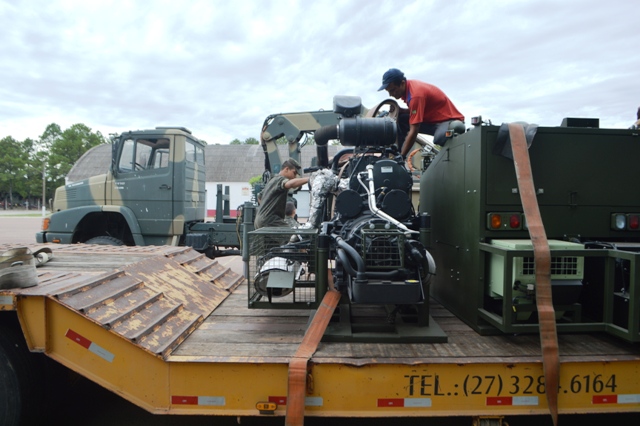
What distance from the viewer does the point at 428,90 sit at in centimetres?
393

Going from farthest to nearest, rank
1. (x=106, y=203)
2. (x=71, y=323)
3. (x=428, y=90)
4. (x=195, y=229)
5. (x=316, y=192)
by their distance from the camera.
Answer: (x=195, y=229), (x=106, y=203), (x=428, y=90), (x=316, y=192), (x=71, y=323)

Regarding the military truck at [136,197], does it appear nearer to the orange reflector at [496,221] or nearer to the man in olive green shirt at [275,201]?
the man in olive green shirt at [275,201]

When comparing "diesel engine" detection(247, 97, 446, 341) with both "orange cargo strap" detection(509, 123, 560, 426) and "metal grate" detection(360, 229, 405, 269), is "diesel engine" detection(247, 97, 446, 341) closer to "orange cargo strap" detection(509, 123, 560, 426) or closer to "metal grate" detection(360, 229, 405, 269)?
"metal grate" detection(360, 229, 405, 269)

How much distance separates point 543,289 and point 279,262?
184 cm

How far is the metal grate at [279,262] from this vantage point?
3145 millimetres

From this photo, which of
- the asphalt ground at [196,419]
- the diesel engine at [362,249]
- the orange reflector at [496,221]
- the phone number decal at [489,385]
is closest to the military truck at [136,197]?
the asphalt ground at [196,419]

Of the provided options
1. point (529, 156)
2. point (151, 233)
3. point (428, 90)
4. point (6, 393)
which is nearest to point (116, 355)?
point (6, 393)

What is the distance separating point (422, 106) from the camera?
387 cm

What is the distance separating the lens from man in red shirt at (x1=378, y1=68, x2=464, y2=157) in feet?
12.7

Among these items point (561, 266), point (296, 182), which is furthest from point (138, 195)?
point (561, 266)

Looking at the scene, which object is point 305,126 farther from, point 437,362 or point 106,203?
point 437,362

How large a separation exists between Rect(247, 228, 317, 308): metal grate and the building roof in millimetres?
29505

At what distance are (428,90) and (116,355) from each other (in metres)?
3.38

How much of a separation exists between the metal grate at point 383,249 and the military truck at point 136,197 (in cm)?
565
